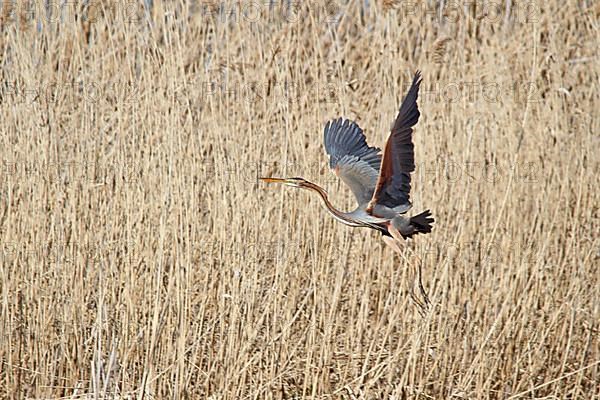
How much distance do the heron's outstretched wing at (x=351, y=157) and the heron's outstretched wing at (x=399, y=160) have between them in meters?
0.12

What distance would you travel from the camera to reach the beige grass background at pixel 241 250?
8.27 ft

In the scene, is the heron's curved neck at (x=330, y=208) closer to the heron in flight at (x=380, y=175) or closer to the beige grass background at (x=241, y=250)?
the heron in flight at (x=380, y=175)

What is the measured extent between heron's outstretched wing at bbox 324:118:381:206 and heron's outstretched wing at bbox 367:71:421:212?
12 centimetres

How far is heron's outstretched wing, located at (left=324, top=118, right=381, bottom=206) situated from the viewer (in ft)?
6.73

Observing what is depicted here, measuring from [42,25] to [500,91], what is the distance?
1559mm

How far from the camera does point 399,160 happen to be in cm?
184

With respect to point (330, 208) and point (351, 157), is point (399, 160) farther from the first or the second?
point (351, 157)

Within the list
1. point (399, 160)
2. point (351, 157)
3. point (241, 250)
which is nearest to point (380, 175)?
point (399, 160)

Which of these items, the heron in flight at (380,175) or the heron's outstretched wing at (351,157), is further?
the heron's outstretched wing at (351,157)

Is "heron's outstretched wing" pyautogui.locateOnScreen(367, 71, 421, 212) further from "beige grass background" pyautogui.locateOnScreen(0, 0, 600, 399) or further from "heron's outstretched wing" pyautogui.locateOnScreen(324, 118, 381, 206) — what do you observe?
"beige grass background" pyautogui.locateOnScreen(0, 0, 600, 399)

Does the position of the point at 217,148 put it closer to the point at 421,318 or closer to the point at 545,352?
the point at 421,318

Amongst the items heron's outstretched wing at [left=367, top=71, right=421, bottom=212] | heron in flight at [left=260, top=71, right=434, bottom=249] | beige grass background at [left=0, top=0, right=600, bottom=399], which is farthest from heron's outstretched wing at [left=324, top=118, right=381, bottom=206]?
beige grass background at [left=0, top=0, right=600, bottom=399]

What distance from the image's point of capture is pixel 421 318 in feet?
8.55

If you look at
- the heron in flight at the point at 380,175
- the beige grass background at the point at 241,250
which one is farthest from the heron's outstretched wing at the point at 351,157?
the beige grass background at the point at 241,250
